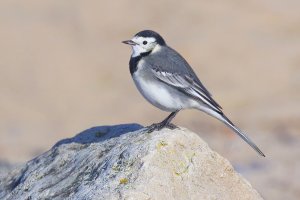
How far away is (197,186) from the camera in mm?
6523

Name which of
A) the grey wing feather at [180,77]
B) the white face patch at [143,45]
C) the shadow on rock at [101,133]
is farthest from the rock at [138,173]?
the white face patch at [143,45]

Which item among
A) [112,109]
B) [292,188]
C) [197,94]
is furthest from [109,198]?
[112,109]

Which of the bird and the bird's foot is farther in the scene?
the bird

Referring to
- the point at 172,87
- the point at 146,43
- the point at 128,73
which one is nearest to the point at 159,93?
the point at 172,87

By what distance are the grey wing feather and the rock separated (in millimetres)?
1273

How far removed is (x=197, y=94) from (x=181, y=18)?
14.1m

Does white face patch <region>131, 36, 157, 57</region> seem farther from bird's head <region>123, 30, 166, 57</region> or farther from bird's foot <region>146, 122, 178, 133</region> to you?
bird's foot <region>146, 122, 178, 133</region>

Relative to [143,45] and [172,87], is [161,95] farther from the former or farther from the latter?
[143,45]

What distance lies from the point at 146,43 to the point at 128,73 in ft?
35.4

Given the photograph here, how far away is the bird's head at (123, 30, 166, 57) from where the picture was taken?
8953mm

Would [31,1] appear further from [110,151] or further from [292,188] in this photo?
[110,151]

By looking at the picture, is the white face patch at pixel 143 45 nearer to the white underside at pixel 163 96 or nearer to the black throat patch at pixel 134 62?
the black throat patch at pixel 134 62

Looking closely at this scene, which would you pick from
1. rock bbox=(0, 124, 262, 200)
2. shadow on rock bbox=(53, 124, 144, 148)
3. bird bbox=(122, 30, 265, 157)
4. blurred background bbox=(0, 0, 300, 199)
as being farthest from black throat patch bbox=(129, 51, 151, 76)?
blurred background bbox=(0, 0, 300, 199)

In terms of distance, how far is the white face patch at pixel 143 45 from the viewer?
29.4 feet
